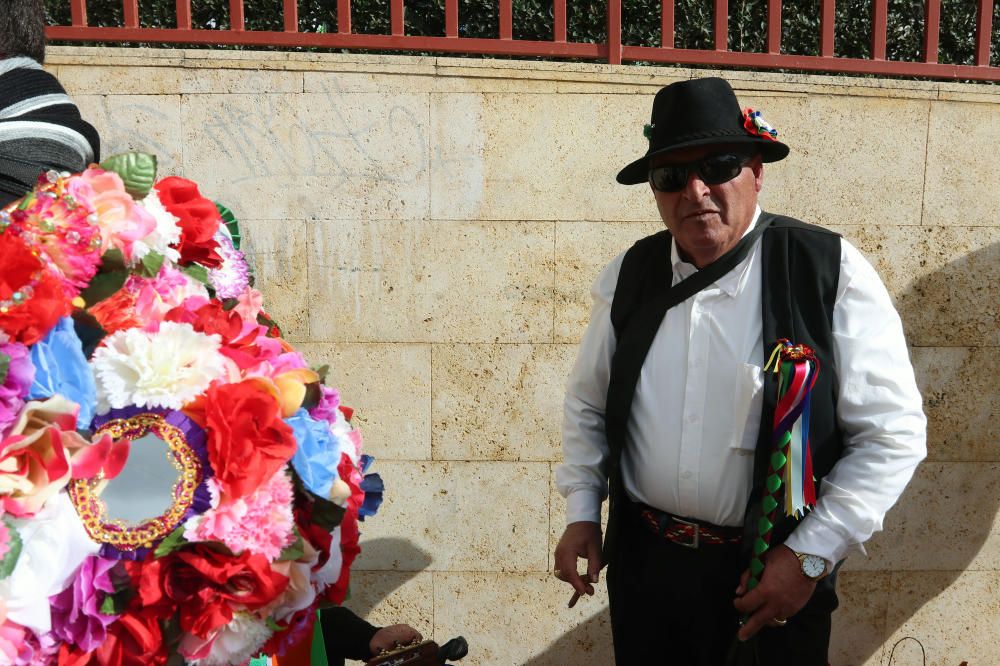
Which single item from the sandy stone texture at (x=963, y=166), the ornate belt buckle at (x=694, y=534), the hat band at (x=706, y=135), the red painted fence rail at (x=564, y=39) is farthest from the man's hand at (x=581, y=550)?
the sandy stone texture at (x=963, y=166)

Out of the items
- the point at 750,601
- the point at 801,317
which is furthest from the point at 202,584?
the point at 801,317

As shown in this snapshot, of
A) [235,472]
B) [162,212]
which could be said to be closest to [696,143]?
[162,212]

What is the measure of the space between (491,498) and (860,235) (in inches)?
76.9

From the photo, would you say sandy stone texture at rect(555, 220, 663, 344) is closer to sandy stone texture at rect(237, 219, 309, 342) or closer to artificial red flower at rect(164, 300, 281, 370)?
sandy stone texture at rect(237, 219, 309, 342)

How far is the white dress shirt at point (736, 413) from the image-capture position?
2.10m

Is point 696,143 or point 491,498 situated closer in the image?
point 696,143

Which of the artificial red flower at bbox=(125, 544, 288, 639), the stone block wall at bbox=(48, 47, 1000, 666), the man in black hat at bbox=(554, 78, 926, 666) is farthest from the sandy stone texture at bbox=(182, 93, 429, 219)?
the artificial red flower at bbox=(125, 544, 288, 639)

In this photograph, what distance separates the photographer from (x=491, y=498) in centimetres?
360

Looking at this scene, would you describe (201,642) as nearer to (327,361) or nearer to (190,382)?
(190,382)

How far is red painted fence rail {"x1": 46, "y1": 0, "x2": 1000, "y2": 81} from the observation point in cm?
344

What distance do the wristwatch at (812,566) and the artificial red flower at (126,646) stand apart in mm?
1542

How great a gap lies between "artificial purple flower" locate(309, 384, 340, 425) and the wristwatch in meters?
1.30

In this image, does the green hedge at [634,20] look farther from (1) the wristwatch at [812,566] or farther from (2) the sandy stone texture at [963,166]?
(1) the wristwatch at [812,566]

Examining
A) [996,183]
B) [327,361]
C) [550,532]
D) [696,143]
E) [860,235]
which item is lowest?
[550,532]
